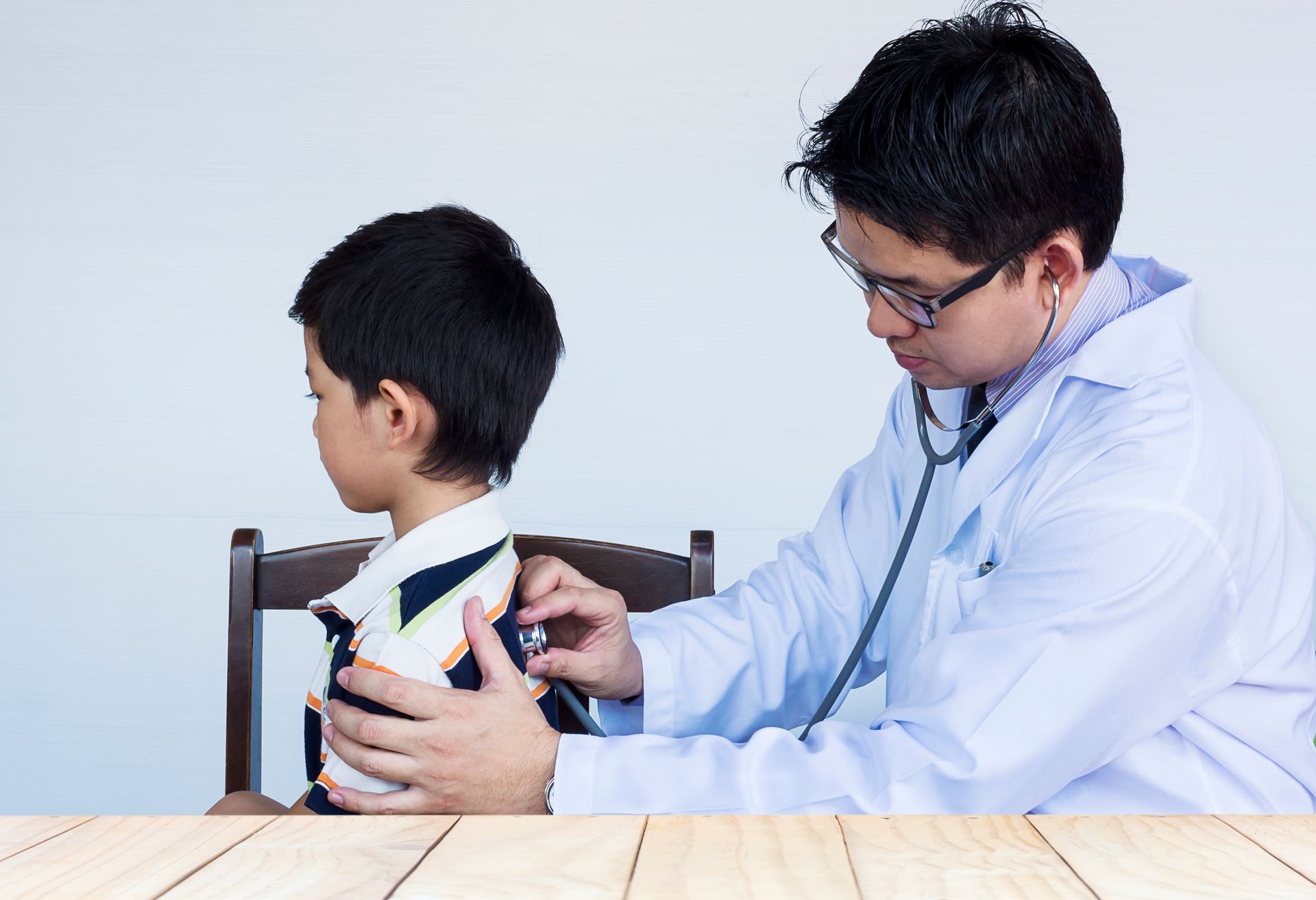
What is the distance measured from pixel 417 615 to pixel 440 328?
27 cm

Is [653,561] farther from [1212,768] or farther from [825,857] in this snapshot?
[825,857]

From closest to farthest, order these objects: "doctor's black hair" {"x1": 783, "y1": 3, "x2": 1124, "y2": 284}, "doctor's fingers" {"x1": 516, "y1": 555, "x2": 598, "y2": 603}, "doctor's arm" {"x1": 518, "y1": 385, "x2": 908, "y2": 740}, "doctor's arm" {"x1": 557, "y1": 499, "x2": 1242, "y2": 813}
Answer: "doctor's arm" {"x1": 557, "y1": 499, "x2": 1242, "y2": 813}, "doctor's black hair" {"x1": 783, "y1": 3, "x2": 1124, "y2": 284}, "doctor's fingers" {"x1": 516, "y1": 555, "x2": 598, "y2": 603}, "doctor's arm" {"x1": 518, "y1": 385, "x2": 908, "y2": 740}

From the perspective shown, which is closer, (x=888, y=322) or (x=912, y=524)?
(x=888, y=322)

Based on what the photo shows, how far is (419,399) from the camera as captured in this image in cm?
101

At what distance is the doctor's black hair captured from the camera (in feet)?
3.10

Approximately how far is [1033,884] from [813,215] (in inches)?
63.3

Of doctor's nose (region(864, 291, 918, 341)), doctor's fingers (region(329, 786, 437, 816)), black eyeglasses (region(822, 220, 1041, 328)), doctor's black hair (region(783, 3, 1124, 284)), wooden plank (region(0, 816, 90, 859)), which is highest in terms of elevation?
doctor's black hair (region(783, 3, 1124, 284))

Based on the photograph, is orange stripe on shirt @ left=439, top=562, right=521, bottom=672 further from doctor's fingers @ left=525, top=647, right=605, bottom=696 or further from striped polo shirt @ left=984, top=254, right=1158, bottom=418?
striped polo shirt @ left=984, top=254, right=1158, bottom=418

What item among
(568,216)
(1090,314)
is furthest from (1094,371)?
(568,216)

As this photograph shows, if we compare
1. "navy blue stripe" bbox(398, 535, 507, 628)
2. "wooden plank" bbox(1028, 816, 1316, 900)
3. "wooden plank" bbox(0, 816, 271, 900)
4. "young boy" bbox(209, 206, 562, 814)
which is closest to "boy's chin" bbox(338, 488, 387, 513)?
"young boy" bbox(209, 206, 562, 814)

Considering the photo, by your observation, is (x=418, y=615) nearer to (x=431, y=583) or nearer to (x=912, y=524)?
(x=431, y=583)

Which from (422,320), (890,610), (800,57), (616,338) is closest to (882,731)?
(890,610)

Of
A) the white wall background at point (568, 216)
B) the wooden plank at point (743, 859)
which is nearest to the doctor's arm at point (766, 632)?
the wooden plank at point (743, 859)

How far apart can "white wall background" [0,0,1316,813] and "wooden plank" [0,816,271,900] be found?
54.6 inches
